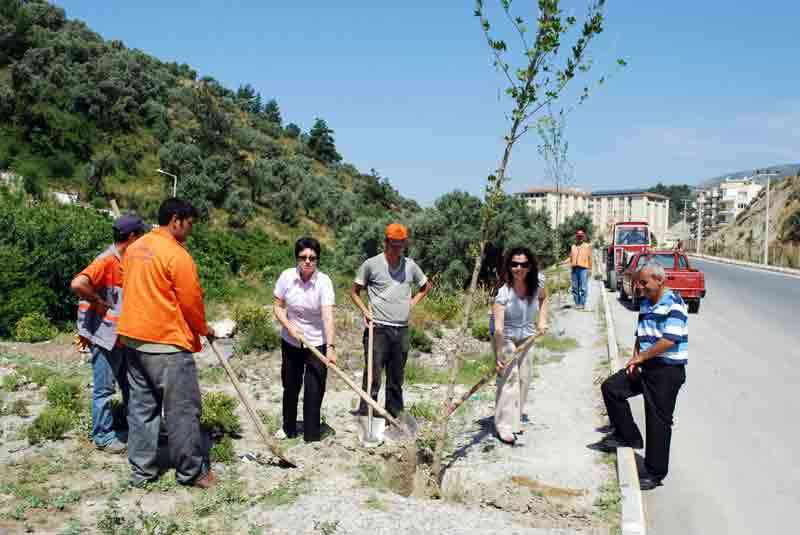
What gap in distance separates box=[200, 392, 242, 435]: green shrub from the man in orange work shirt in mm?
1192

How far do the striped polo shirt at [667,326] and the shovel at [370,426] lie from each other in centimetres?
232

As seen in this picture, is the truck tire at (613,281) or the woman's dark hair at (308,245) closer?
the woman's dark hair at (308,245)

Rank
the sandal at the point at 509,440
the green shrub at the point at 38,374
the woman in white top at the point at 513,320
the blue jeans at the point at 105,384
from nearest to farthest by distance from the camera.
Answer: the blue jeans at the point at 105,384
the woman in white top at the point at 513,320
the sandal at the point at 509,440
the green shrub at the point at 38,374

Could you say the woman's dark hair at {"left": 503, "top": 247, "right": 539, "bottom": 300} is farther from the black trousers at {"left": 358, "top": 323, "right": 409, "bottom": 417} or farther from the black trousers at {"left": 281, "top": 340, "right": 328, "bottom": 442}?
the black trousers at {"left": 281, "top": 340, "right": 328, "bottom": 442}

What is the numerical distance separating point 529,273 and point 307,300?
1.98 meters

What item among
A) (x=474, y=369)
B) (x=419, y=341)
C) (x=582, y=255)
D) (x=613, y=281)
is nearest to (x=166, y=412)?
(x=474, y=369)

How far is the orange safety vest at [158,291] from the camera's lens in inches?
170

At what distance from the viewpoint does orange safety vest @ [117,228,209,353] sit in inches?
170

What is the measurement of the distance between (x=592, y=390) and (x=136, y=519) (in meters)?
5.80

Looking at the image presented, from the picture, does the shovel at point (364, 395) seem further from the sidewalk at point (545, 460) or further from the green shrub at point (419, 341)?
the green shrub at point (419, 341)

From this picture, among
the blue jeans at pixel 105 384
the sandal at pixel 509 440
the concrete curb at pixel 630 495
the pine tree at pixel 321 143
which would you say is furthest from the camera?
the pine tree at pixel 321 143

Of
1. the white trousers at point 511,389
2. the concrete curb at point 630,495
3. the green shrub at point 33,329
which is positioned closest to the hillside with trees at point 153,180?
the green shrub at point 33,329

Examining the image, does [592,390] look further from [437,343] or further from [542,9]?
[542,9]

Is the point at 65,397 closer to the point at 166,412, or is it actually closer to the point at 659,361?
the point at 166,412
